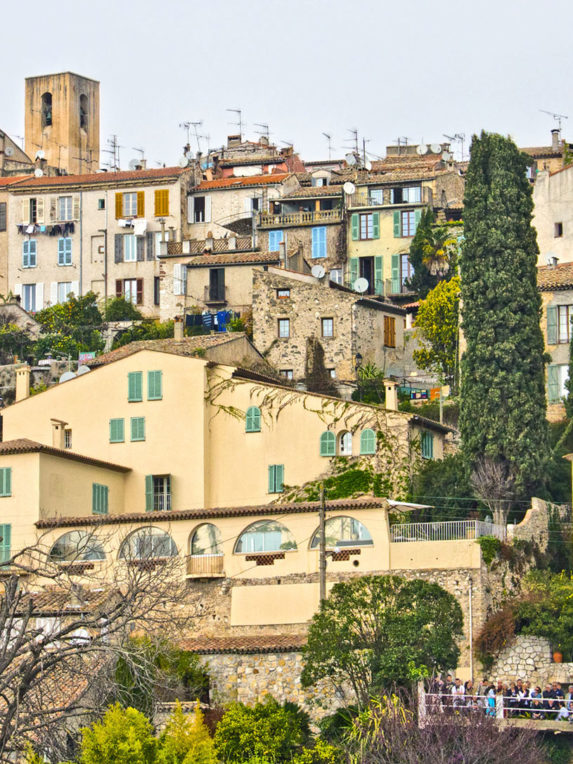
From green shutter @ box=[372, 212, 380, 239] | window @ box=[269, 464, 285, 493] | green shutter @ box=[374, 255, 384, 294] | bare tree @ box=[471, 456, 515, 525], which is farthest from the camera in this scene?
green shutter @ box=[372, 212, 380, 239]

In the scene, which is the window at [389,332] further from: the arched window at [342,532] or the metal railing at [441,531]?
the arched window at [342,532]

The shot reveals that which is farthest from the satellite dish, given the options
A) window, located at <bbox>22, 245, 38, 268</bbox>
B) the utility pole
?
the utility pole

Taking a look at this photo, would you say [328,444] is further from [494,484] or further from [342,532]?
[342,532]

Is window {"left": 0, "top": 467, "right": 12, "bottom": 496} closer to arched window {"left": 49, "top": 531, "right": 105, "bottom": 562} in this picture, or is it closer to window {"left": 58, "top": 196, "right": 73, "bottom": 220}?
arched window {"left": 49, "top": 531, "right": 105, "bottom": 562}

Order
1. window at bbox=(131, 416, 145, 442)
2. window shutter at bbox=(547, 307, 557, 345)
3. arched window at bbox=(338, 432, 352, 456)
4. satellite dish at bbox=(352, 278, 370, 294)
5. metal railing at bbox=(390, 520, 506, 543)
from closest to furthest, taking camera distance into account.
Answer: metal railing at bbox=(390, 520, 506, 543), arched window at bbox=(338, 432, 352, 456), window at bbox=(131, 416, 145, 442), window shutter at bbox=(547, 307, 557, 345), satellite dish at bbox=(352, 278, 370, 294)

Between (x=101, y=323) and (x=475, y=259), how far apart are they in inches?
1071

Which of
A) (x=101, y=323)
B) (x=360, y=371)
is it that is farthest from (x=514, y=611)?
(x=101, y=323)

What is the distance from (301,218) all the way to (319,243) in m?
1.49

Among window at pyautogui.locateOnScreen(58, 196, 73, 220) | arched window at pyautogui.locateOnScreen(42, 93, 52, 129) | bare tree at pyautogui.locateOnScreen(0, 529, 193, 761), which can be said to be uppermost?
arched window at pyautogui.locateOnScreen(42, 93, 52, 129)

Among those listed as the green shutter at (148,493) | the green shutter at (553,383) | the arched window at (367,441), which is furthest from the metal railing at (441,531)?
the green shutter at (553,383)

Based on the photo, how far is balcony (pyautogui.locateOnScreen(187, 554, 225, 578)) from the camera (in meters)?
53.0

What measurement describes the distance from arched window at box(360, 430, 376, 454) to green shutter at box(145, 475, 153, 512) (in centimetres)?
738

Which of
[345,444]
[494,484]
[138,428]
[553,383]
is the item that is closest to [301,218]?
[553,383]

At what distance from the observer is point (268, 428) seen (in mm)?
58844
